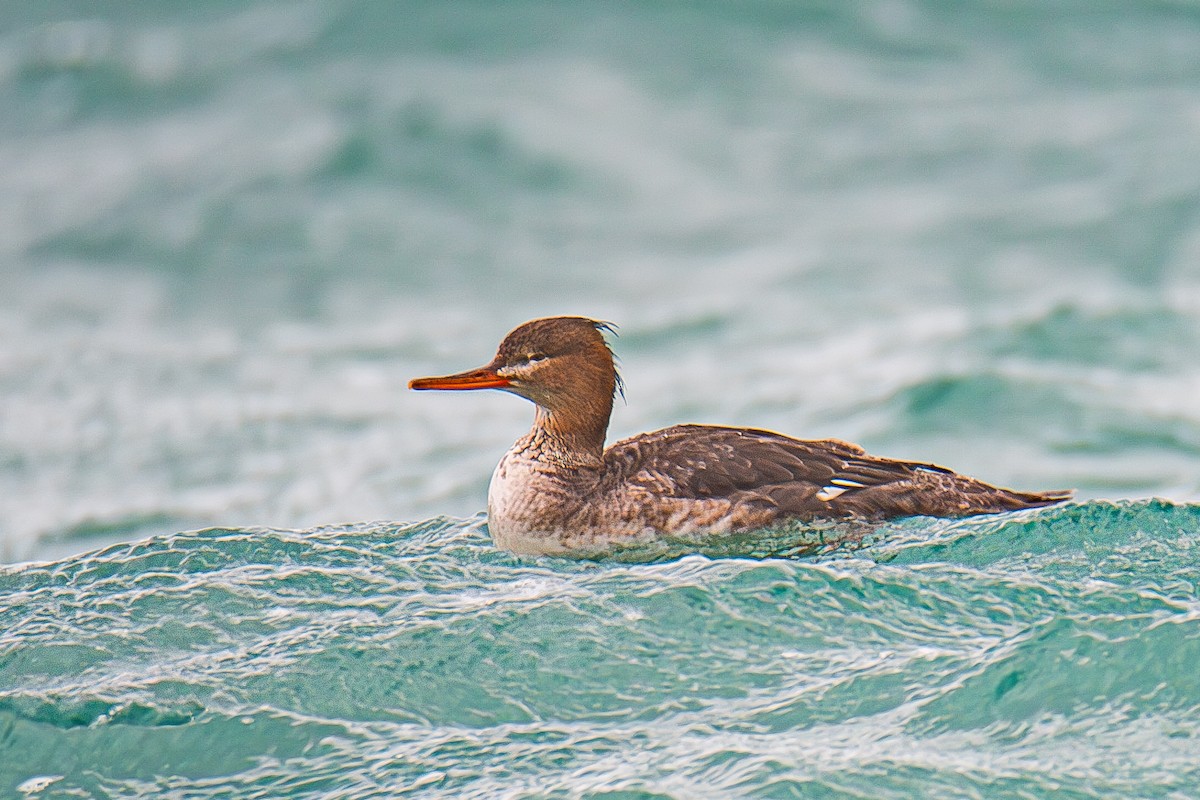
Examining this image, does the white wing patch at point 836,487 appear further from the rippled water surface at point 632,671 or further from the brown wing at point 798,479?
the rippled water surface at point 632,671

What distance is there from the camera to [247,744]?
181 inches

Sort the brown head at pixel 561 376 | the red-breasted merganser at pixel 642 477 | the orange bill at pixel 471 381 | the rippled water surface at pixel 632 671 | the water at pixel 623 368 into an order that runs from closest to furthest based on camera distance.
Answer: the rippled water surface at pixel 632 671
the water at pixel 623 368
the red-breasted merganser at pixel 642 477
the orange bill at pixel 471 381
the brown head at pixel 561 376

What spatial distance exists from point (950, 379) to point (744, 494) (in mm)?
4416

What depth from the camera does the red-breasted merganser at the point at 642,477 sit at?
630cm

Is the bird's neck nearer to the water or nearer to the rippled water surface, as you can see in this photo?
the water

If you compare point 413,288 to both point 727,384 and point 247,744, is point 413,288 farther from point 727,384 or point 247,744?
point 247,744

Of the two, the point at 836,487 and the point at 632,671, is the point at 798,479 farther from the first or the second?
the point at 632,671

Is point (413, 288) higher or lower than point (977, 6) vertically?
lower

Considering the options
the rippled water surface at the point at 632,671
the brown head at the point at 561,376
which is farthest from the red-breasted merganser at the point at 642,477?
the rippled water surface at the point at 632,671

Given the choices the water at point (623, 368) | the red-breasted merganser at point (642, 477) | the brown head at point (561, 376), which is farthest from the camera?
the brown head at point (561, 376)

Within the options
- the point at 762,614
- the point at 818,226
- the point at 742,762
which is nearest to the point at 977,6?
the point at 818,226

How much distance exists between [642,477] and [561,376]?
0.60 m

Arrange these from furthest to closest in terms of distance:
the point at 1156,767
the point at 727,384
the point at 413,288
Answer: the point at 413,288 → the point at 727,384 → the point at 1156,767

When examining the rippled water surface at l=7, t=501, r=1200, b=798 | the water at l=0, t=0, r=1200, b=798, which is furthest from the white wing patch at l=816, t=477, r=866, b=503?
the rippled water surface at l=7, t=501, r=1200, b=798
